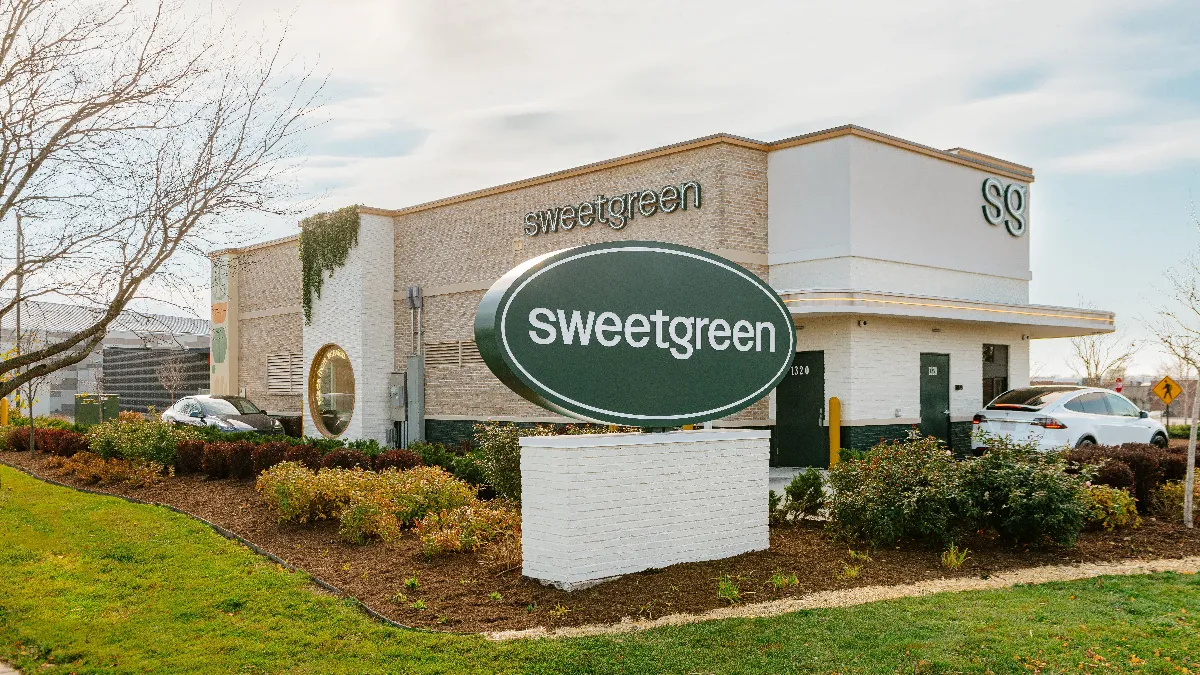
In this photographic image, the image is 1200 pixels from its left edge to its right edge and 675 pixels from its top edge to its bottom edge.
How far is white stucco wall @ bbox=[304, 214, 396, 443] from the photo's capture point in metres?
25.4

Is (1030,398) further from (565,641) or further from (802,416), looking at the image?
(565,641)

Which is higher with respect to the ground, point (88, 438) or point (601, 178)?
point (601, 178)

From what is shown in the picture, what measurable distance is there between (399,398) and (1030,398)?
15.0m

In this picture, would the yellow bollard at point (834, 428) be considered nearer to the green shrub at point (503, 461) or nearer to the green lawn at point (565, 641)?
the green shrub at point (503, 461)

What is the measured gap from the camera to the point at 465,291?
23.8 m

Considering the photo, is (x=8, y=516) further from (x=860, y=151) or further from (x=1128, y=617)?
(x=860, y=151)

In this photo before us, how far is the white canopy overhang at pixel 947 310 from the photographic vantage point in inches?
680

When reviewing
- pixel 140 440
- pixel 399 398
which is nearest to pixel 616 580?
pixel 140 440

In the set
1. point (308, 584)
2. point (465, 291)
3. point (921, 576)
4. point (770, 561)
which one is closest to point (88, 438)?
point (465, 291)

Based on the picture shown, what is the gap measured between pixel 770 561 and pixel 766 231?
11489 millimetres

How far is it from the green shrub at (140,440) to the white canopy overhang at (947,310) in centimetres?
1070

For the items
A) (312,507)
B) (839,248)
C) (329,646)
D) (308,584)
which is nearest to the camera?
(329,646)

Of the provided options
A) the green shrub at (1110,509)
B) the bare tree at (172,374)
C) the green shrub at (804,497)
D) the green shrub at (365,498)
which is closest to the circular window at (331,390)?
the bare tree at (172,374)

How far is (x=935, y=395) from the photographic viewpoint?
20.0 meters
